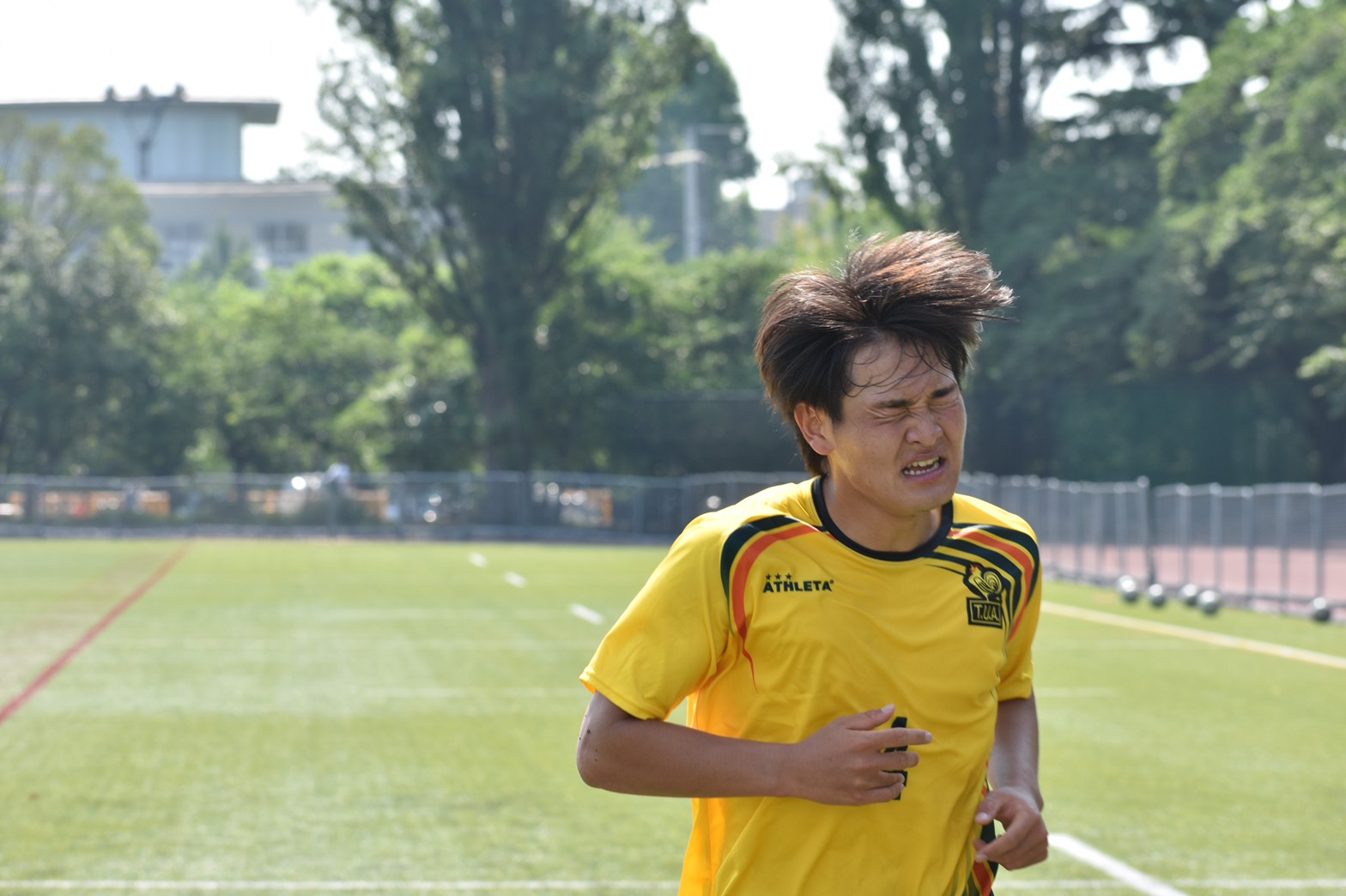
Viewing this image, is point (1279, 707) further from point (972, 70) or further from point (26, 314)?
point (26, 314)

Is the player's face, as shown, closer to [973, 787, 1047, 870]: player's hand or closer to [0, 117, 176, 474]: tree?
[973, 787, 1047, 870]: player's hand

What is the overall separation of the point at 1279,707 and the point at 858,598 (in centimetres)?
1140

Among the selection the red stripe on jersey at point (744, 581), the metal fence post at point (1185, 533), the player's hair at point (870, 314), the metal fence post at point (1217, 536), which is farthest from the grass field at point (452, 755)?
the player's hair at point (870, 314)

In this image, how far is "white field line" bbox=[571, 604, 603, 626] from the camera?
2050 cm

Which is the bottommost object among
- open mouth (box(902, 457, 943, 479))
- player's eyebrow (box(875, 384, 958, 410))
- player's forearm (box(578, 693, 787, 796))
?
player's forearm (box(578, 693, 787, 796))

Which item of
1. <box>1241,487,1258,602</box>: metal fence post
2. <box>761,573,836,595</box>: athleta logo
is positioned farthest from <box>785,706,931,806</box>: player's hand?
<box>1241,487,1258,602</box>: metal fence post

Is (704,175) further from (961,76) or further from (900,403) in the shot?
(900,403)

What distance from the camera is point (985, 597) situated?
3154 mm

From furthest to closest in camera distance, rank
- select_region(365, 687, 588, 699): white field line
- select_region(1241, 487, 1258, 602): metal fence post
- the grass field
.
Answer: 1. select_region(1241, 487, 1258, 602): metal fence post
2. select_region(365, 687, 588, 699): white field line
3. the grass field

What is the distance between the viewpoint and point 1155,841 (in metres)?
8.68

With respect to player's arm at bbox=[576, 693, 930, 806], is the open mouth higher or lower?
higher

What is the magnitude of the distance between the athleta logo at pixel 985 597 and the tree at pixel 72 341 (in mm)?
50954

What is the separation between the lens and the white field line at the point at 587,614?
67.2 feet

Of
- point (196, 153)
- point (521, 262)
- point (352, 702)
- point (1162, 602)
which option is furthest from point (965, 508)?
point (196, 153)
